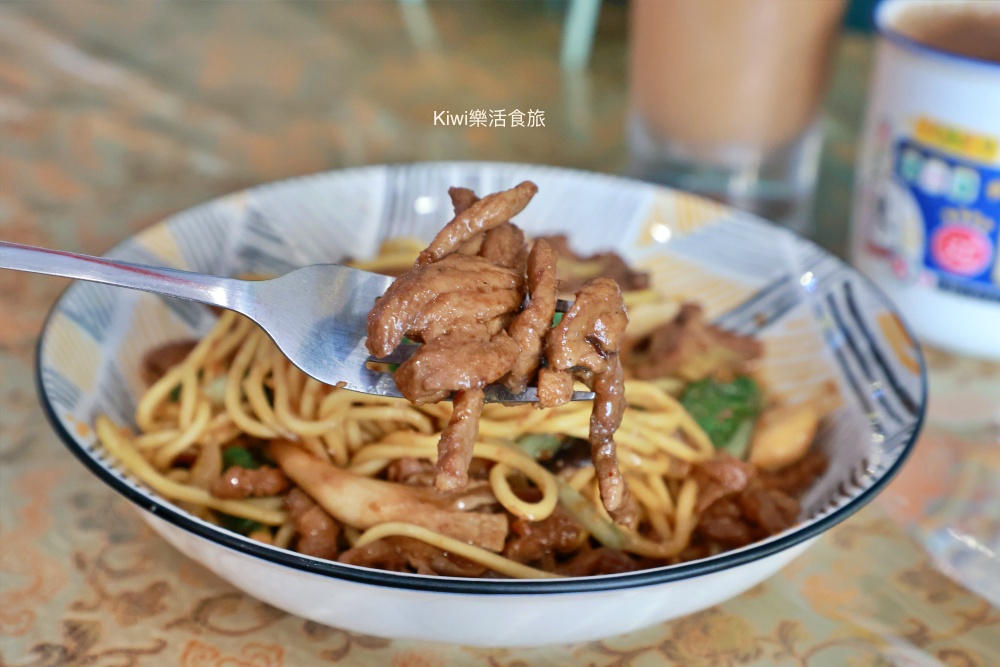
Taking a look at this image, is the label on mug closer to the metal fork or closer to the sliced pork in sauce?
the sliced pork in sauce

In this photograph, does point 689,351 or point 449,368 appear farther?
point 689,351

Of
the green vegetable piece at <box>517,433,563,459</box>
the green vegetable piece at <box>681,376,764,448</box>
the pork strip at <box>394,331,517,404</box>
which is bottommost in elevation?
the green vegetable piece at <box>681,376,764,448</box>

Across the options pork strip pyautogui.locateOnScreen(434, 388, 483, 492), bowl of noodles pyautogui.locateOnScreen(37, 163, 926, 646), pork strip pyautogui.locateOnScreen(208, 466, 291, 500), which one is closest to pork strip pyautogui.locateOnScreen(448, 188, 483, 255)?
bowl of noodles pyautogui.locateOnScreen(37, 163, 926, 646)

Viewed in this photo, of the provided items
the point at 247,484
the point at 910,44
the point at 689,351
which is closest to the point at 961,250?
the point at 910,44

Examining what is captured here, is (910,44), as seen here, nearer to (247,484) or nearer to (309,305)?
(309,305)

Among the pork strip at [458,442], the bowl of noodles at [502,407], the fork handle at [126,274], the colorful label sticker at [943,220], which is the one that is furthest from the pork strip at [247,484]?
the colorful label sticker at [943,220]

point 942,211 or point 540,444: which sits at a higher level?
point 942,211
